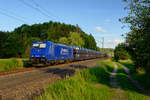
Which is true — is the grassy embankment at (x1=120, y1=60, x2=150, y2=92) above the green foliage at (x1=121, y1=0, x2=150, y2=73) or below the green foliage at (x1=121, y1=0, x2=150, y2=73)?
below

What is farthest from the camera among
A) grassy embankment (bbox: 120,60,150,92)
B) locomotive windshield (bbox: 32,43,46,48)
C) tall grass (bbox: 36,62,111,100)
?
locomotive windshield (bbox: 32,43,46,48)

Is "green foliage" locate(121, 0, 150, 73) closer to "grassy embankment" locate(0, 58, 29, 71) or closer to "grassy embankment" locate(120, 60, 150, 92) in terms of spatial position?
"grassy embankment" locate(120, 60, 150, 92)

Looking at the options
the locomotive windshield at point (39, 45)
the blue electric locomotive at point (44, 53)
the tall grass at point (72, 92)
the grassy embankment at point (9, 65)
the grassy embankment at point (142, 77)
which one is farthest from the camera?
the locomotive windshield at point (39, 45)

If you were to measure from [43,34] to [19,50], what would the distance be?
167ft

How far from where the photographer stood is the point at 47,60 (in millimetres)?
18766

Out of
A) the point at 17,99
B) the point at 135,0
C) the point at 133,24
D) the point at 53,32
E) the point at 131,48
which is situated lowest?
the point at 17,99

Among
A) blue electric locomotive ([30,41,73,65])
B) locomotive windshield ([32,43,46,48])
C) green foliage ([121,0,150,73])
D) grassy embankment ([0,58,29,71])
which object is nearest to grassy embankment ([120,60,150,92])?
green foliage ([121,0,150,73])

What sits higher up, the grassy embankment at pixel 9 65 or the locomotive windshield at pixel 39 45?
the locomotive windshield at pixel 39 45

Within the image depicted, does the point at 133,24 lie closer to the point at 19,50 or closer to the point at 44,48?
the point at 44,48

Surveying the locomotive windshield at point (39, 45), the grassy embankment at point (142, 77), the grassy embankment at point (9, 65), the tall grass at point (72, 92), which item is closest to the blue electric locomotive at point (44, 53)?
the locomotive windshield at point (39, 45)

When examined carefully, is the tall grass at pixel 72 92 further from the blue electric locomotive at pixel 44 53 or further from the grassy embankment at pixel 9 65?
the grassy embankment at pixel 9 65

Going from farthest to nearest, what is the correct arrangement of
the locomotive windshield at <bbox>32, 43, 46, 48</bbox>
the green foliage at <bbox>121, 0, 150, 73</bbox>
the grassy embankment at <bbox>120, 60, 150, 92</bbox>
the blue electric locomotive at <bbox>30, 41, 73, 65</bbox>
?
the locomotive windshield at <bbox>32, 43, 46, 48</bbox>
the blue electric locomotive at <bbox>30, 41, 73, 65</bbox>
the grassy embankment at <bbox>120, 60, 150, 92</bbox>
the green foliage at <bbox>121, 0, 150, 73</bbox>

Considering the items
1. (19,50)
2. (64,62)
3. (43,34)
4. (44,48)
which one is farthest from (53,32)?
(44,48)

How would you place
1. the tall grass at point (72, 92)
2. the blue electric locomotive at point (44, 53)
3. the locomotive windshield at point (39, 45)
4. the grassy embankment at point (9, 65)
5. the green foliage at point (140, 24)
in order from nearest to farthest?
the tall grass at point (72, 92)
the green foliage at point (140, 24)
the grassy embankment at point (9, 65)
the blue electric locomotive at point (44, 53)
the locomotive windshield at point (39, 45)
